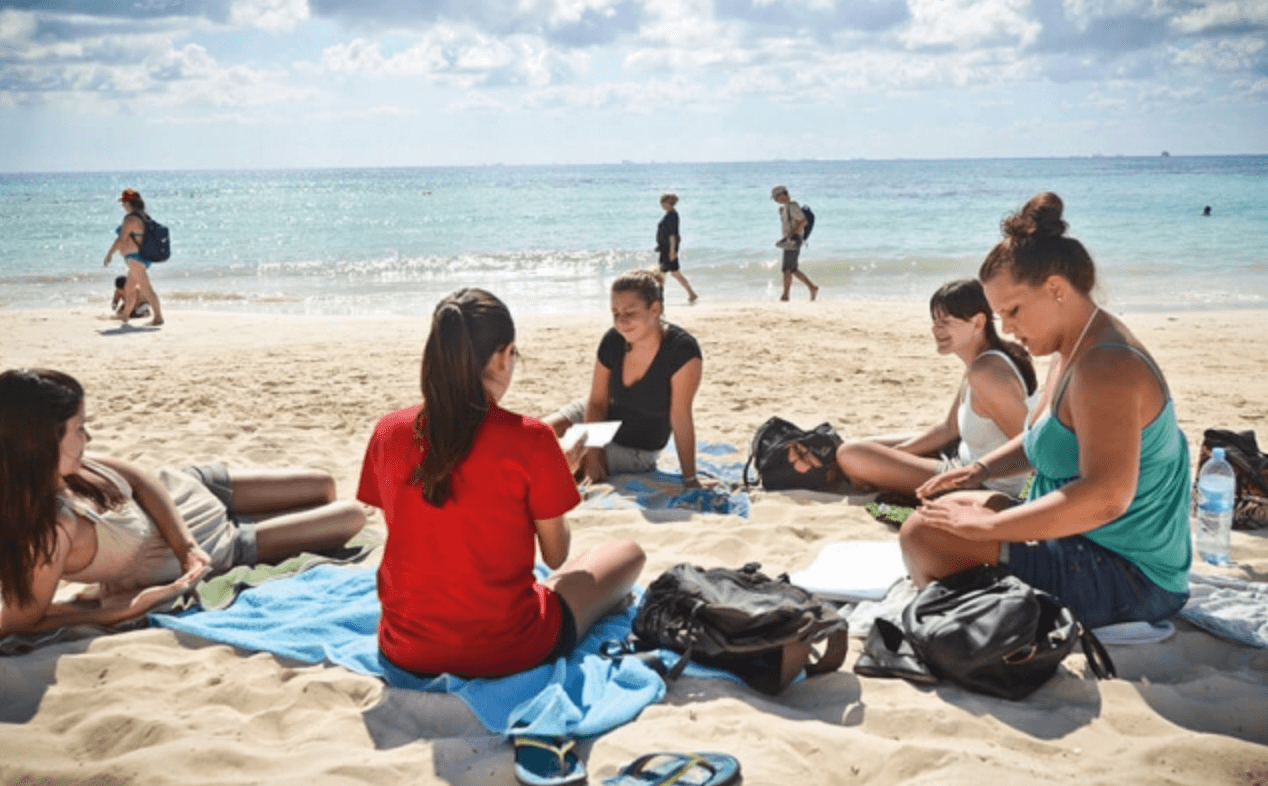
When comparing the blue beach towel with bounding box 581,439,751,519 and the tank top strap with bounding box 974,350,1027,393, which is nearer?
the tank top strap with bounding box 974,350,1027,393

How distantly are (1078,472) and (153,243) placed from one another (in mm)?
11328

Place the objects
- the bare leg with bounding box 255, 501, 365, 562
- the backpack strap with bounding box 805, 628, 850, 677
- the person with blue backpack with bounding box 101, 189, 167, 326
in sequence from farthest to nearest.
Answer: the person with blue backpack with bounding box 101, 189, 167, 326, the bare leg with bounding box 255, 501, 365, 562, the backpack strap with bounding box 805, 628, 850, 677

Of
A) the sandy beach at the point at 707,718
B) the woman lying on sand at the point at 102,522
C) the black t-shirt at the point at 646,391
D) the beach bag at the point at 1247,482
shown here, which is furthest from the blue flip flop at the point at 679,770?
the beach bag at the point at 1247,482

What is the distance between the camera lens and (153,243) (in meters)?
11.8

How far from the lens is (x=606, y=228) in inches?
1265

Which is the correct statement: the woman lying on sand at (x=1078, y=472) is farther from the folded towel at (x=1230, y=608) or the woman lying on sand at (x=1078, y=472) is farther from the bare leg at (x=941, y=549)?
the folded towel at (x=1230, y=608)

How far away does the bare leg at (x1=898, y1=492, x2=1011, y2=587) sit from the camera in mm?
3314

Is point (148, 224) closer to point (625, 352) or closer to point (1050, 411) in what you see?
point (625, 352)

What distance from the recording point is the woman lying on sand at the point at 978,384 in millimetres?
4477

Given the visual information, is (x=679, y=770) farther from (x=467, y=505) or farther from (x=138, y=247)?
(x=138, y=247)

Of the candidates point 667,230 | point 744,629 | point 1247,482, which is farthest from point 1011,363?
point 667,230

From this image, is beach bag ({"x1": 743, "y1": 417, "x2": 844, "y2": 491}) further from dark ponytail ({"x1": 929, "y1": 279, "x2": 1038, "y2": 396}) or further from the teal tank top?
the teal tank top

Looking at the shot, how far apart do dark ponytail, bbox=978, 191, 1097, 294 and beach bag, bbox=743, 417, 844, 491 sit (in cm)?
228

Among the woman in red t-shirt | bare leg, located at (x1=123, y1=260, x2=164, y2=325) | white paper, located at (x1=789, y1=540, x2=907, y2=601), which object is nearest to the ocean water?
bare leg, located at (x1=123, y1=260, x2=164, y2=325)
